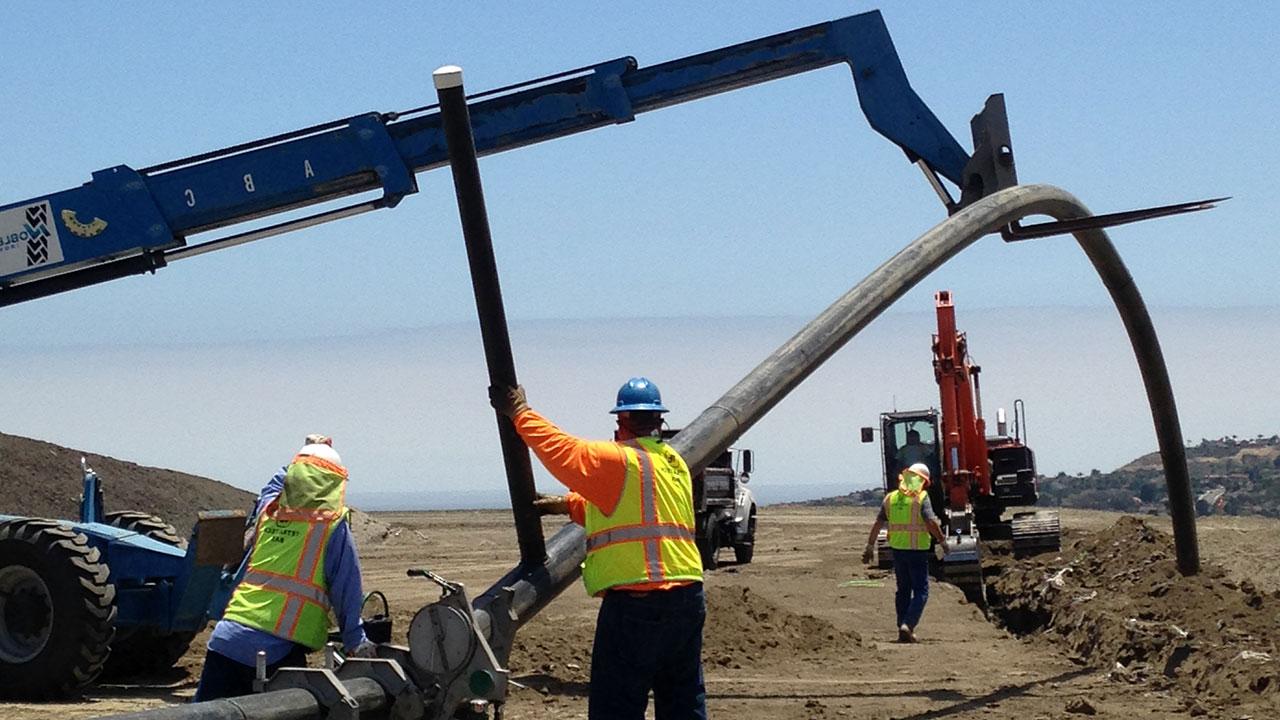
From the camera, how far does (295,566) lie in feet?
23.5

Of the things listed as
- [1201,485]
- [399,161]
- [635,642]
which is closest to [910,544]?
[399,161]

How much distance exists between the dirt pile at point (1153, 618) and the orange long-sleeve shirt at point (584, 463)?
6189mm

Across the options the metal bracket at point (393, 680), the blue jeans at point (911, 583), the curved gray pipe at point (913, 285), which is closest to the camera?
the metal bracket at point (393, 680)

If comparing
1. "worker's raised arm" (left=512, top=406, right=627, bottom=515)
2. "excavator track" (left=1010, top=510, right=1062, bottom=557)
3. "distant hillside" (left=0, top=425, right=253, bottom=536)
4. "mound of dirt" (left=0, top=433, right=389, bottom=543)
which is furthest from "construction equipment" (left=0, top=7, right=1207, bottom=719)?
"distant hillside" (left=0, top=425, right=253, bottom=536)

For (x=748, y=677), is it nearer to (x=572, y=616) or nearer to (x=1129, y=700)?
(x=1129, y=700)

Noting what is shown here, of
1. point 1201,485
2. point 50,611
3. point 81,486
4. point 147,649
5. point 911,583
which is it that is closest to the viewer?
point 50,611

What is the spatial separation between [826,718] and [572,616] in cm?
646

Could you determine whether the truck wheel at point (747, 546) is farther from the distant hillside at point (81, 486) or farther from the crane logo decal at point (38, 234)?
the crane logo decal at point (38, 234)

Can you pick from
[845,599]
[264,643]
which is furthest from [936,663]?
[264,643]

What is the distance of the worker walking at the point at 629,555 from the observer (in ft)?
23.7

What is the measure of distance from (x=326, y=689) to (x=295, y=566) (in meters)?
0.69

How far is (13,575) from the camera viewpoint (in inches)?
494

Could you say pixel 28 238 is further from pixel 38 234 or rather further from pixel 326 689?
pixel 326 689

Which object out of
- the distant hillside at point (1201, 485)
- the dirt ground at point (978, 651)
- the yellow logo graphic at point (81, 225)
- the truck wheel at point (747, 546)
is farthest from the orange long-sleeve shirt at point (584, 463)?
the distant hillside at point (1201, 485)
